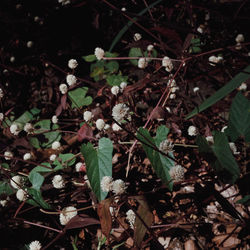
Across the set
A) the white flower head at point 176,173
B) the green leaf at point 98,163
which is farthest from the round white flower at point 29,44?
the white flower head at point 176,173

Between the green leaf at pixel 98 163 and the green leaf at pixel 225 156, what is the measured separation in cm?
36

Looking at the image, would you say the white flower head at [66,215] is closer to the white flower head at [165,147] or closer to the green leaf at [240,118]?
the white flower head at [165,147]

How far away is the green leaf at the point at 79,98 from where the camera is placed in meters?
1.19

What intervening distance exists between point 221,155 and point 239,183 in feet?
1.30

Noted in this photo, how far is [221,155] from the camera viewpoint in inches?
25.3

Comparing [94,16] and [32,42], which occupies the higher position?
[94,16]

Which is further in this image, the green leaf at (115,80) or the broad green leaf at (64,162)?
the green leaf at (115,80)

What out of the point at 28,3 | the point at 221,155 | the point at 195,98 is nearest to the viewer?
the point at 221,155

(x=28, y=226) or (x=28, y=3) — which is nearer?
(x=28, y=226)

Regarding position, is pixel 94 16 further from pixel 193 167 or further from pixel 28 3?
pixel 193 167

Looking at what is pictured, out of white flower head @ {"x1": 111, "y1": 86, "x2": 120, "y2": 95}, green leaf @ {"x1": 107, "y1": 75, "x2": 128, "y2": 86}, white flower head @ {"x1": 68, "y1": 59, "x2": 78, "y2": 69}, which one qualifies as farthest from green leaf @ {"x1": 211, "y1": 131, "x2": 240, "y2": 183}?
white flower head @ {"x1": 68, "y1": 59, "x2": 78, "y2": 69}

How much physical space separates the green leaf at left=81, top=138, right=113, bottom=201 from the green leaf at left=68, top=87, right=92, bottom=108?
0.39m

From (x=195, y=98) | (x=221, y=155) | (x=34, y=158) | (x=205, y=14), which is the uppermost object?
(x=205, y=14)

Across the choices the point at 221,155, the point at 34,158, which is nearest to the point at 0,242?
the point at 34,158
